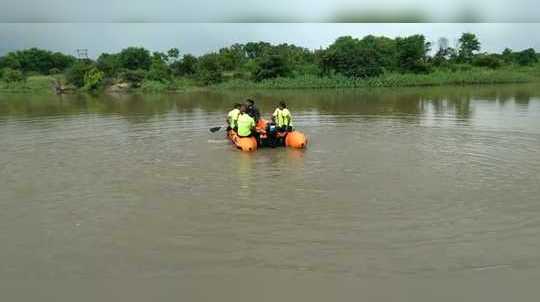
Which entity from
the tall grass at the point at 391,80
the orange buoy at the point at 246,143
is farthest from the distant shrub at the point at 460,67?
the orange buoy at the point at 246,143

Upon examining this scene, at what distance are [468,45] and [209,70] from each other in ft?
96.5

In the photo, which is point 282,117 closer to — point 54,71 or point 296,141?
point 296,141

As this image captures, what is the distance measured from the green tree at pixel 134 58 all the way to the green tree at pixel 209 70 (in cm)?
633

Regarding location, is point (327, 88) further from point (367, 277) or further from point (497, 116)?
point (367, 277)

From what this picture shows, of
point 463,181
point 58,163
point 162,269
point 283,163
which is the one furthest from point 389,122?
point 162,269

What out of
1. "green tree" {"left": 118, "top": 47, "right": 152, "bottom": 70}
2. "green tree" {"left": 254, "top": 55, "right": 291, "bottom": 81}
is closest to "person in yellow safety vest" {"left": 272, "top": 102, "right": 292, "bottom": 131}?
"green tree" {"left": 254, "top": 55, "right": 291, "bottom": 81}

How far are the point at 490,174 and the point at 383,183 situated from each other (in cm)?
231

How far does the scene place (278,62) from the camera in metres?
53.1

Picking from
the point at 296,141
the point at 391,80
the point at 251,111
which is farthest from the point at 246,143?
the point at 391,80

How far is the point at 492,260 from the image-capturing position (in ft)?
21.7

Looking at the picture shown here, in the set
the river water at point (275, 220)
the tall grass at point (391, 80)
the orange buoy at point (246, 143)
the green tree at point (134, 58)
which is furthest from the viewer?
the green tree at point (134, 58)

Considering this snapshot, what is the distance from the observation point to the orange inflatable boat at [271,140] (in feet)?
47.4

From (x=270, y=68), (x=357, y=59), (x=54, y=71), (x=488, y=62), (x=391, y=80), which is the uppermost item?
(x=54, y=71)

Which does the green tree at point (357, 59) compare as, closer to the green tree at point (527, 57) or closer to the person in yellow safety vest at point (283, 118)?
the green tree at point (527, 57)
